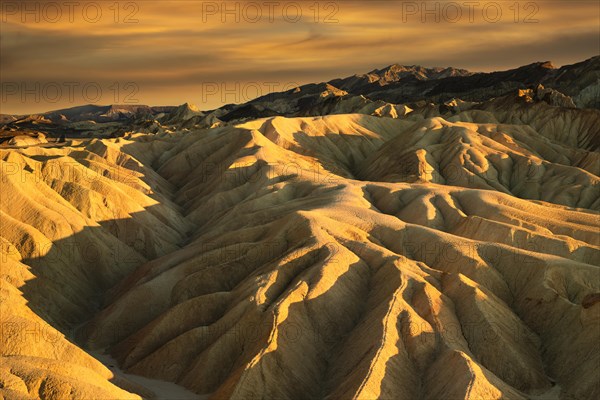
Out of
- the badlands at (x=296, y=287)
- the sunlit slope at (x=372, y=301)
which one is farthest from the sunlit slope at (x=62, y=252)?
the sunlit slope at (x=372, y=301)

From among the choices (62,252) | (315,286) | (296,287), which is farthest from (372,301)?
(62,252)

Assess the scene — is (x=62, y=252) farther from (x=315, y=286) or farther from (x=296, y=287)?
(x=315, y=286)

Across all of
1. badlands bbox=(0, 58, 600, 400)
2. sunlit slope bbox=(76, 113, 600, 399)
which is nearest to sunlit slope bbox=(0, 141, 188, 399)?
badlands bbox=(0, 58, 600, 400)

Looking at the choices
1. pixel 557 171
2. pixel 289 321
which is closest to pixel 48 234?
pixel 289 321

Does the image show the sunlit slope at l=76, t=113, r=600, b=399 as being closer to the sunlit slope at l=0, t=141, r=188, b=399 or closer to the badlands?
the badlands

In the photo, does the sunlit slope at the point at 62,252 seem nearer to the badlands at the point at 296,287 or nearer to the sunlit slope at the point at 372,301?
the badlands at the point at 296,287
